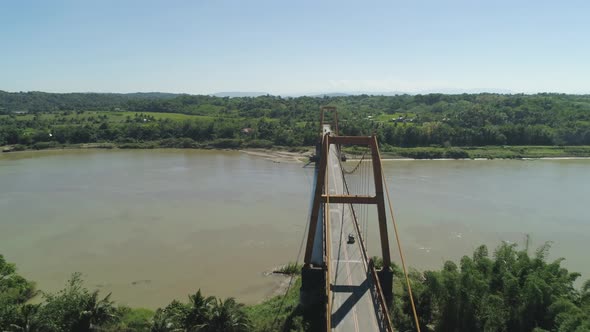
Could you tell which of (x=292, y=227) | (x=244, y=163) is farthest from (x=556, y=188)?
(x=244, y=163)

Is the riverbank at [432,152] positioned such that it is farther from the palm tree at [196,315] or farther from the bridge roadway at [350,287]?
the palm tree at [196,315]

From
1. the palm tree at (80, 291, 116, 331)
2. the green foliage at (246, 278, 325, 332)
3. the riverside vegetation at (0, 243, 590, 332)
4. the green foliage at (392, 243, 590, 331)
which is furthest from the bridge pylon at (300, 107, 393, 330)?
the palm tree at (80, 291, 116, 331)

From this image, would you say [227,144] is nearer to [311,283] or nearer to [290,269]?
[290,269]

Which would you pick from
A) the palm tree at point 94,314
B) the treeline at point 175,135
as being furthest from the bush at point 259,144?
the palm tree at point 94,314

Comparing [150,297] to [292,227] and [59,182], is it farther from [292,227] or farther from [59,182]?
[59,182]

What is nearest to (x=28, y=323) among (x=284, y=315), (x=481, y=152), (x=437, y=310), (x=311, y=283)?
(x=284, y=315)

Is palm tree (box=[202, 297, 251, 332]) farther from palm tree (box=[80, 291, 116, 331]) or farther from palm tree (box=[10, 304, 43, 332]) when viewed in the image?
palm tree (box=[10, 304, 43, 332])

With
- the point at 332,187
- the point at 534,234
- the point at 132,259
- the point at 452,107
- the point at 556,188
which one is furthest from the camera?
the point at 452,107
